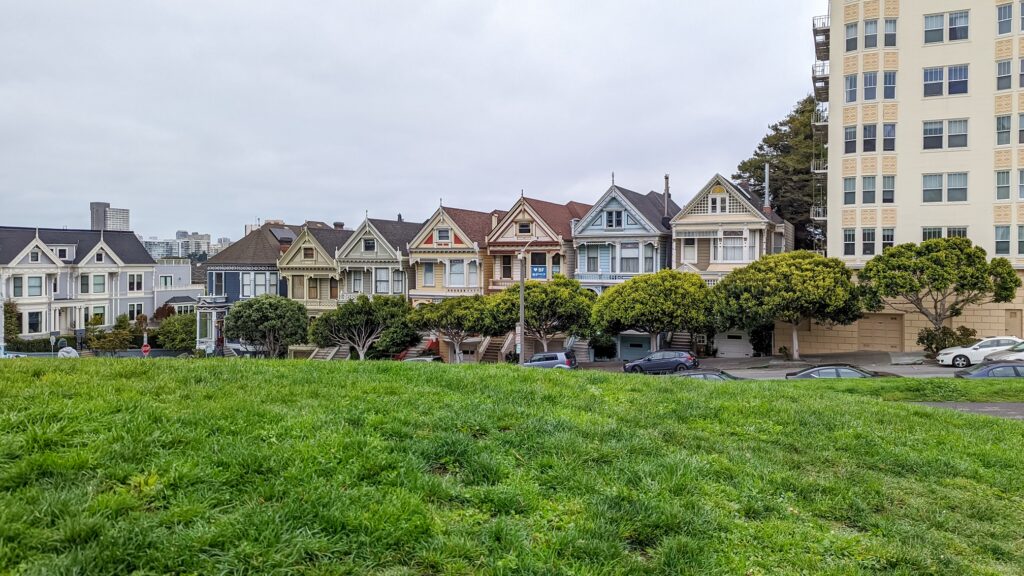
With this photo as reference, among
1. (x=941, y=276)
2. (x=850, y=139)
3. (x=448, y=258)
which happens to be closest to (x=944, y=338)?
(x=941, y=276)

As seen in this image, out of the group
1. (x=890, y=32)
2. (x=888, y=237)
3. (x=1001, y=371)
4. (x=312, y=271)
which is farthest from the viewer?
(x=312, y=271)

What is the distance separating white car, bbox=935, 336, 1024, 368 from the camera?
30.0 metres

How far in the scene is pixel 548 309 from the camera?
3925 centimetres

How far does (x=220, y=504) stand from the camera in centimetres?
588

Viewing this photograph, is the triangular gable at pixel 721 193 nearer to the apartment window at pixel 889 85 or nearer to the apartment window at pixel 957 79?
the apartment window at pixel 889 85

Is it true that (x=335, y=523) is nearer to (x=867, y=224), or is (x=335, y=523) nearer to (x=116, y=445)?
(x=116, y=445)

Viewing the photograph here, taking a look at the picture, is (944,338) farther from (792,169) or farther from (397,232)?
(397,232)

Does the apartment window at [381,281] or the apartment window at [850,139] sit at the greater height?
the apartment window at [850,139]

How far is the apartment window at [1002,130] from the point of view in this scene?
3559 centimetres

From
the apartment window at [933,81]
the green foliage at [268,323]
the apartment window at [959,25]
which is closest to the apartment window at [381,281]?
the green foliage at [268,323]

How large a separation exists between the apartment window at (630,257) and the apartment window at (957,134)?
18060 mm

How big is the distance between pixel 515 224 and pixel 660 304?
14.6 meters

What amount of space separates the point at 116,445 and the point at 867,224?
131 feet

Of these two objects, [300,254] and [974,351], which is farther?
[300,254]
